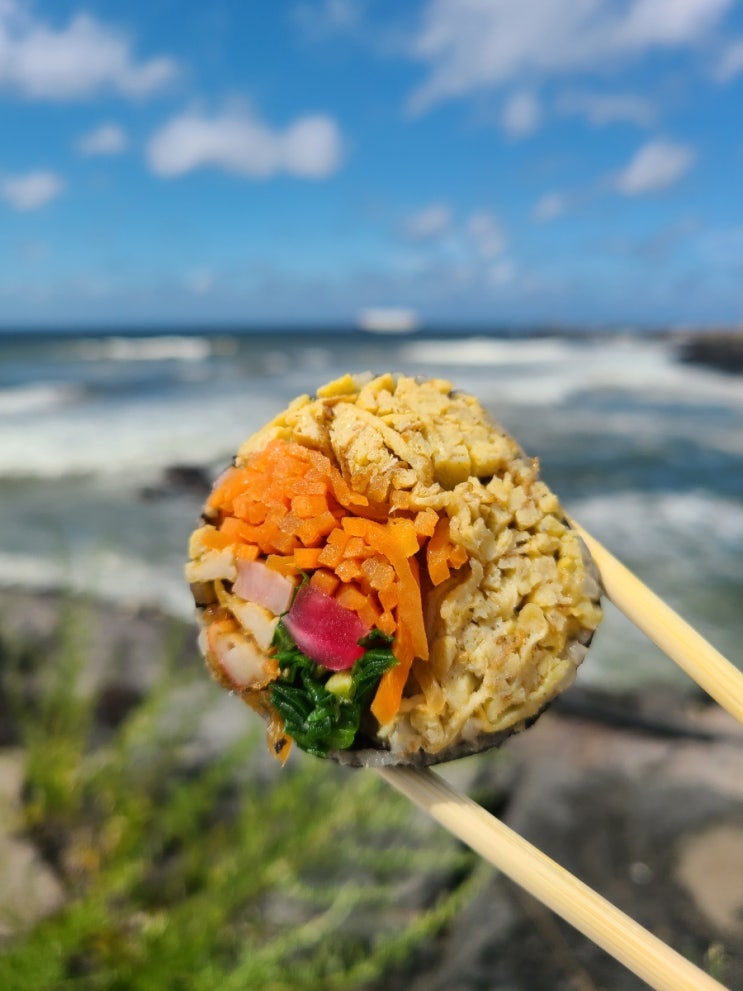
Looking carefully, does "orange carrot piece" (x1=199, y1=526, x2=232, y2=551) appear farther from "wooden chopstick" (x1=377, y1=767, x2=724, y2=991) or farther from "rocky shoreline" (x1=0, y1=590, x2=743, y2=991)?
"rocky shoreline" (x1=0, y1=590, x2=743, y2=991)

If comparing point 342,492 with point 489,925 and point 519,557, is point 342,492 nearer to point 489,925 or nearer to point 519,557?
point 519,557

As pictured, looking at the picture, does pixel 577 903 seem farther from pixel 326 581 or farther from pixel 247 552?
pixel 247 552

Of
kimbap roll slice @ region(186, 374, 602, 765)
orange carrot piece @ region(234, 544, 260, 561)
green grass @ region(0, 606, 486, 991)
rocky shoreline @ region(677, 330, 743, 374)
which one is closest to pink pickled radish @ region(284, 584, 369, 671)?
kimbap roll slice @ region(186, 374, 602, 765)

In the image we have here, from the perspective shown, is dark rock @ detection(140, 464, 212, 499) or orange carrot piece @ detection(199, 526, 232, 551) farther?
dark rock @ detection(140, 464, 212, 499)

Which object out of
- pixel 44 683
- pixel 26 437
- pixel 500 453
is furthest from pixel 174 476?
pixel 500 453

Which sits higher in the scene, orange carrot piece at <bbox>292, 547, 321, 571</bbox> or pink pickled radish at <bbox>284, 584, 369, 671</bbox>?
orange carrot piece at <bbox>292, 547, 321, 571</bbox>

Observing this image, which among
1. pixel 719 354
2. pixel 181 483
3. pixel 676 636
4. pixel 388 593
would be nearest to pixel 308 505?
pixel 388 593
